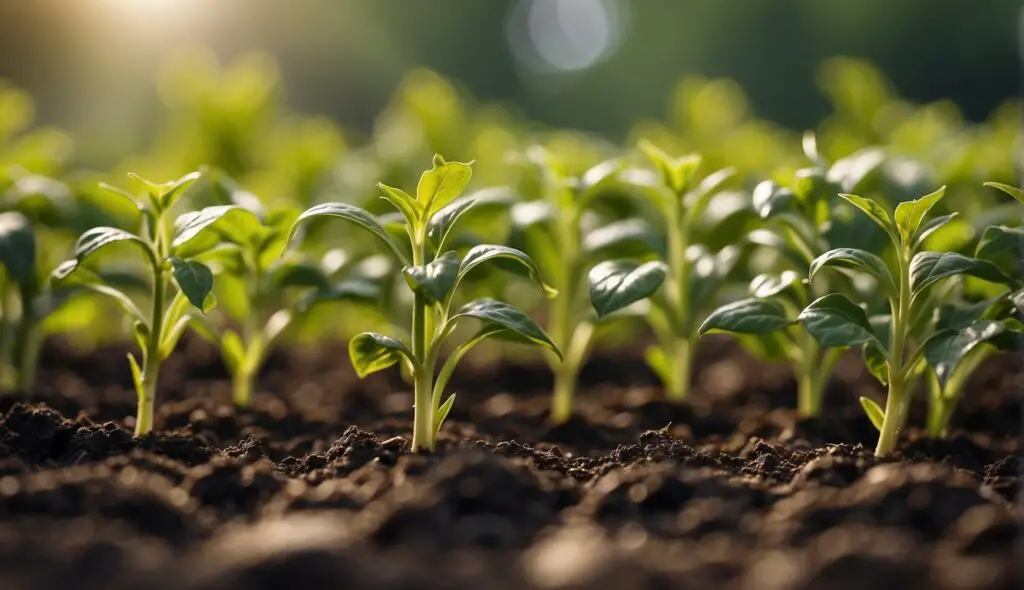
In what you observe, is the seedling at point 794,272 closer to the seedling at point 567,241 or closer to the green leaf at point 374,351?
the seedling at point 567,241

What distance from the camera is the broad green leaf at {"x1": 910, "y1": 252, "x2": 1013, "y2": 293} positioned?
6.52 feet

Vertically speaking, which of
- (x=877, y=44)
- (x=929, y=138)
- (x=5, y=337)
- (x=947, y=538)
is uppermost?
(x=877, y=44)

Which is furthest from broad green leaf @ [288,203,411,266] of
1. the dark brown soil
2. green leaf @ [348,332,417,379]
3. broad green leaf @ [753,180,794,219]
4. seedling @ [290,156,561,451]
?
broad green leaf @ [753,180,794,219]

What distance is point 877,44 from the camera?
12992 mm

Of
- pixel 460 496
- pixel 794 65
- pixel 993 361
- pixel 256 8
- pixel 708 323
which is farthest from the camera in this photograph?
pixel 256 8

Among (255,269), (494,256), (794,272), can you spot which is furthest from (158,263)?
(794,272)

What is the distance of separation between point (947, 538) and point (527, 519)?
2.47 ft

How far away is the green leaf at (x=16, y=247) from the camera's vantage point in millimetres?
2324

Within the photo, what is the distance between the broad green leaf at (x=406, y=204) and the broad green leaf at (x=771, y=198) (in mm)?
842

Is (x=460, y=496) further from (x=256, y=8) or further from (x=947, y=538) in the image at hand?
(x=256, y=8)

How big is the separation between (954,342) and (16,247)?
236cm

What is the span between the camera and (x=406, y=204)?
2045 millimetres

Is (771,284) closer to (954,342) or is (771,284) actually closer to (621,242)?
(954,342)

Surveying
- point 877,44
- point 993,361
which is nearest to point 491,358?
point 993,361
